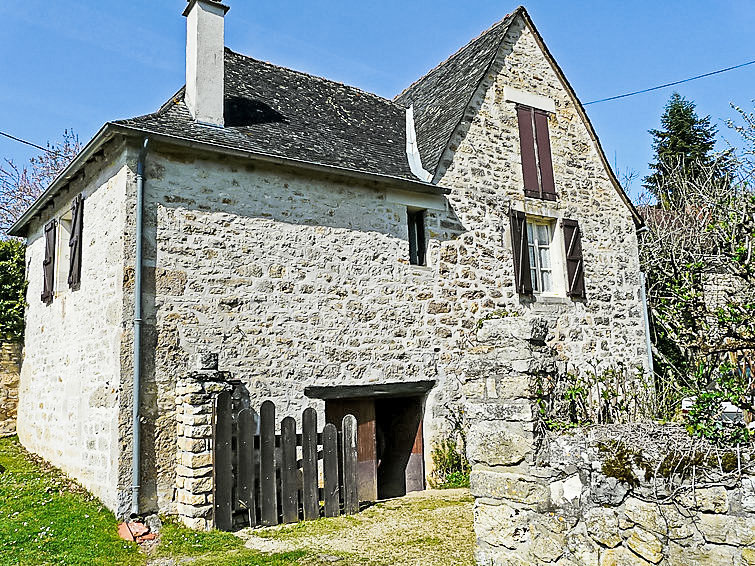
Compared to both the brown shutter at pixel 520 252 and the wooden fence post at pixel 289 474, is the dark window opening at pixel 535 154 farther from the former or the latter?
the wooden fence post at pixel 289 474

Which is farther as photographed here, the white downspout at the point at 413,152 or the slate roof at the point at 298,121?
the white downspout at the point at 413,152

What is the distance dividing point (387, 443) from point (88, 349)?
15.8ft

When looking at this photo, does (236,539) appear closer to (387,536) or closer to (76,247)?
(387,536)

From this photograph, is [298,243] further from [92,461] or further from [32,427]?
[32,427]

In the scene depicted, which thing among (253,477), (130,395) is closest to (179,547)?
(253,477)

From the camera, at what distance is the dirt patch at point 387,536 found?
5.72 meters

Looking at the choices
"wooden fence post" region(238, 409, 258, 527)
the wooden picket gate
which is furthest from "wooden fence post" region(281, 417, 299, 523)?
"wooden fence post" region(238, 409, 258, 527)

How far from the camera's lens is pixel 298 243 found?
28.7 feet

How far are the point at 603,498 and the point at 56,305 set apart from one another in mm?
8882

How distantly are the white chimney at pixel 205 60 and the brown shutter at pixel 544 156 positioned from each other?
5.89m

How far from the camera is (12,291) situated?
40.9 feet

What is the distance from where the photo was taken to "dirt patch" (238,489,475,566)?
5719 mm

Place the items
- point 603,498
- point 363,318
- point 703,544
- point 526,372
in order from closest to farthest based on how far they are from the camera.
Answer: point 703,544, point 603,498, point 526,372, point 363,318

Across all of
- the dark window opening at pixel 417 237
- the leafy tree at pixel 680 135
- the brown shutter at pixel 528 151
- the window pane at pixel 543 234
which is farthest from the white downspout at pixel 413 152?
the leafy tree at pixel 680 135
